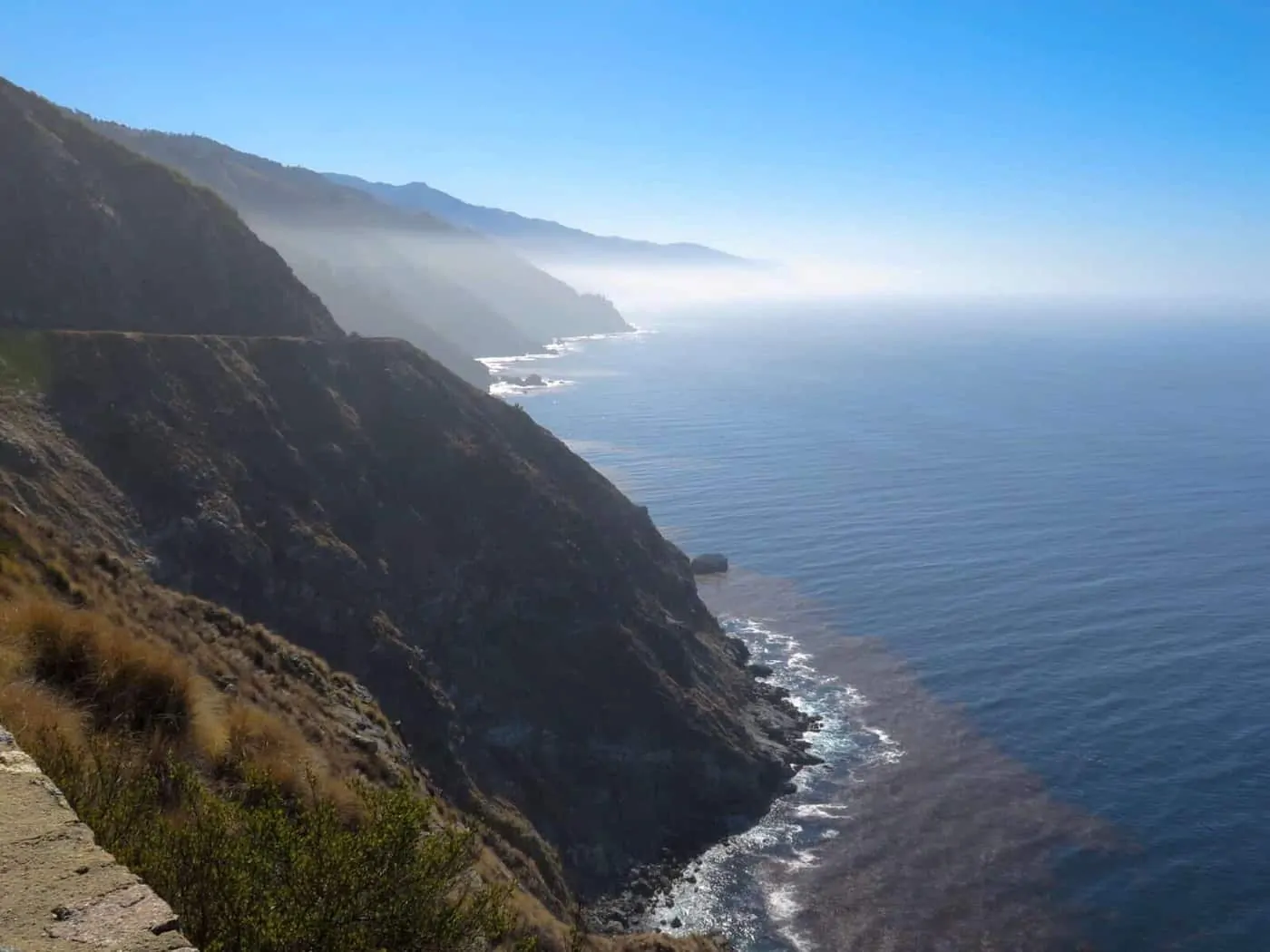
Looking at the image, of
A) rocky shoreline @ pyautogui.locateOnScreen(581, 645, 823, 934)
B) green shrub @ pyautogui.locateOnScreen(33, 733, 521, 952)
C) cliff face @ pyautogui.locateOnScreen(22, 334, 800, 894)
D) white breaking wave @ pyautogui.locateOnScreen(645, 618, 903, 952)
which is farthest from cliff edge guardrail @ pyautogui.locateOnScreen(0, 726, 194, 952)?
white breaking wave @ pyautogui.locateOnScreen(645, 618, 903, 952)

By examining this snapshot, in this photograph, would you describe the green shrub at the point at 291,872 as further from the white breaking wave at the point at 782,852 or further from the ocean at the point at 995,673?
Result: the ocean at the point at 995,673

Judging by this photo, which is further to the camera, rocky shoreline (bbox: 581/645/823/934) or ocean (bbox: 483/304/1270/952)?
ocean (bbox: 483/304/1270/952)

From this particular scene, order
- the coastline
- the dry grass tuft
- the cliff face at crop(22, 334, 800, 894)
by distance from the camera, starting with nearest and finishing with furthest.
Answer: the dry grass tuft, the coastline, the cliff face at crop(22, 334, 800, 894)

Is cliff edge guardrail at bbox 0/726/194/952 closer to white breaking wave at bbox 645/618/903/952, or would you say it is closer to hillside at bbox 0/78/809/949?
hillside at bbox 0/78/809/949

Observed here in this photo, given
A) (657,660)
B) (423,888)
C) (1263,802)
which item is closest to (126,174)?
(657,660)

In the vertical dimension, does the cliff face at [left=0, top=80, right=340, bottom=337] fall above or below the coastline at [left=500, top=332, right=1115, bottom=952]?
above

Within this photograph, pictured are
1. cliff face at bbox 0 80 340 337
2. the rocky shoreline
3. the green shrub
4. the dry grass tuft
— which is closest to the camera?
the green shrub

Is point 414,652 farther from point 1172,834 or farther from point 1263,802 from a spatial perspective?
point 1263,802

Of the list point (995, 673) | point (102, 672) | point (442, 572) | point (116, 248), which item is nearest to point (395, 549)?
point (442, 572)
